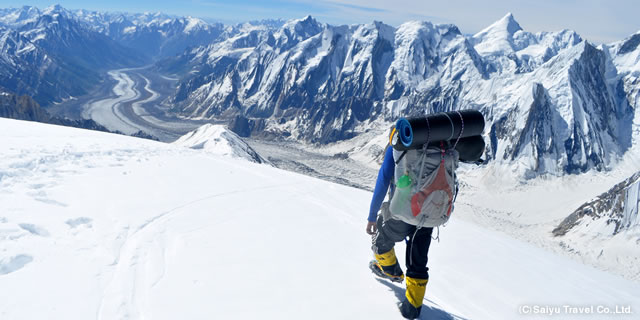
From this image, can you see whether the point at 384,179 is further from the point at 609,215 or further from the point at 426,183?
the point at 609,215

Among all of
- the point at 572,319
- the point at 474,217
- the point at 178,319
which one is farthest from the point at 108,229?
the point at 474,217

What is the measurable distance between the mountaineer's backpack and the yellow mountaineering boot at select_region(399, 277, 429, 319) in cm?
99

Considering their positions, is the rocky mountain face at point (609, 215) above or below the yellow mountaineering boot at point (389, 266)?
below

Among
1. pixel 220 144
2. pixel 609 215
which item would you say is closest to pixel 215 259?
pixel 220 144

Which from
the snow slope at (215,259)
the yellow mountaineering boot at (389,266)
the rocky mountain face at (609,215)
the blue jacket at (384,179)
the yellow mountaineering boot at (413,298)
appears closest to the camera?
the snow slope at (215,259)

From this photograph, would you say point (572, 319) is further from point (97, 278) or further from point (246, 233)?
point (97, 278)

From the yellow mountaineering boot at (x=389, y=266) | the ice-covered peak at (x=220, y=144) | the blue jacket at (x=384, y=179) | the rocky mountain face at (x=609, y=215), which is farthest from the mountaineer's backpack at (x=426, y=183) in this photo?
the rocky mountain face at (x=609, y=215)

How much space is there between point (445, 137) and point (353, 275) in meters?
3.32

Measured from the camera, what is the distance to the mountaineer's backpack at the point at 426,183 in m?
5.61

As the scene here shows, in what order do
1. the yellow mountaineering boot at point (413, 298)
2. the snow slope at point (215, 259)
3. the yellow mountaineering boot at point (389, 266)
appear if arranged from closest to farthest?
1. the snow slope at point (215, 259)
2. the yellow mountaineering boot at point (413, 298)
3. the yellow mountaineering boot at point (389, 266)

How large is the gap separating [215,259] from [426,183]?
424cm

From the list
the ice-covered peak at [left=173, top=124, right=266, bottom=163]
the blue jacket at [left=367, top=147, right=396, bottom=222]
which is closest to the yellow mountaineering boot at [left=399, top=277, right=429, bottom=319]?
the blue jacket at [left=367, top=147, right=396, bottom=222]

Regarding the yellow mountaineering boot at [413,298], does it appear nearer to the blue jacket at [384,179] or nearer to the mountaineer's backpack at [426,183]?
the mountaineer's backpack at [426,183]

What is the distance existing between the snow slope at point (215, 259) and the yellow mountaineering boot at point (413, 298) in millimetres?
270
